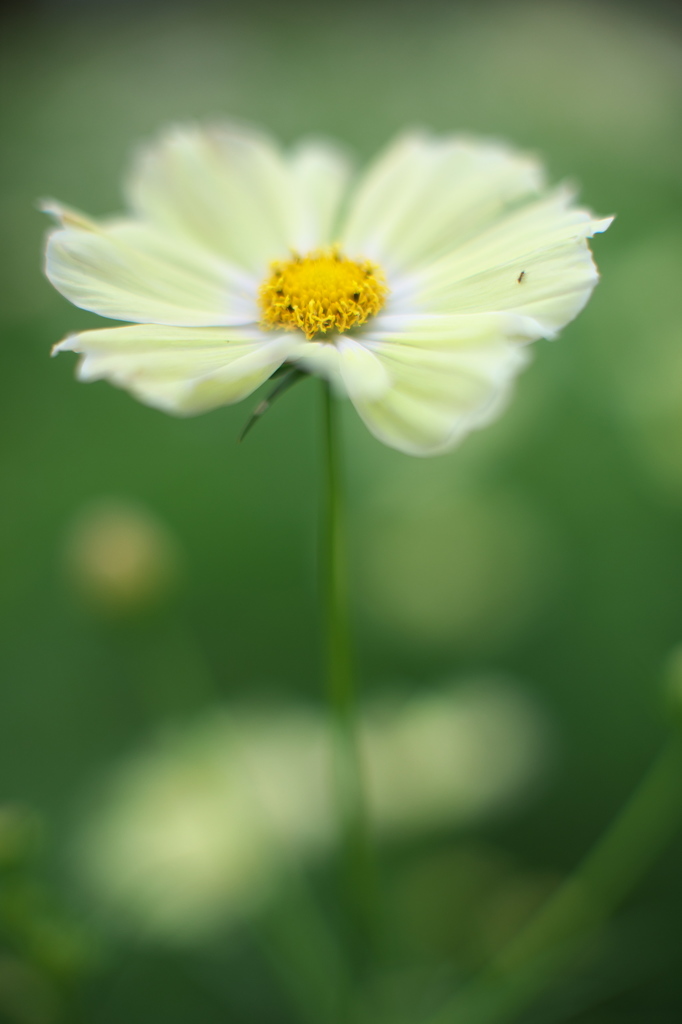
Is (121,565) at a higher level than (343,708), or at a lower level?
higher

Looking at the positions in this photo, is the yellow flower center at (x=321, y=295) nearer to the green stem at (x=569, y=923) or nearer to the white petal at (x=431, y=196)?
the white petal at (x=431, y=196)

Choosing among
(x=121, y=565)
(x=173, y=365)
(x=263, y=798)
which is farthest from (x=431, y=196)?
(x=263, y=798)

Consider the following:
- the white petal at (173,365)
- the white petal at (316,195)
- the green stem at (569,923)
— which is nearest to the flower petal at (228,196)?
the white petal at (316,195)

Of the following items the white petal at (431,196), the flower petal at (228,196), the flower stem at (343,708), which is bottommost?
the flower stem at (343,708)

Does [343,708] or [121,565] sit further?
[121,565]

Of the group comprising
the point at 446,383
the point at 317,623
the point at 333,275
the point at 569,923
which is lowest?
the point at 569,923

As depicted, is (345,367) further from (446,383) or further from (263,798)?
(263,798)

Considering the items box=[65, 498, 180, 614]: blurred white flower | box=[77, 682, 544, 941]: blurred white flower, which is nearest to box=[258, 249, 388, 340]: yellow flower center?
box=[65, 498, 180, 614]: blurred white flower
